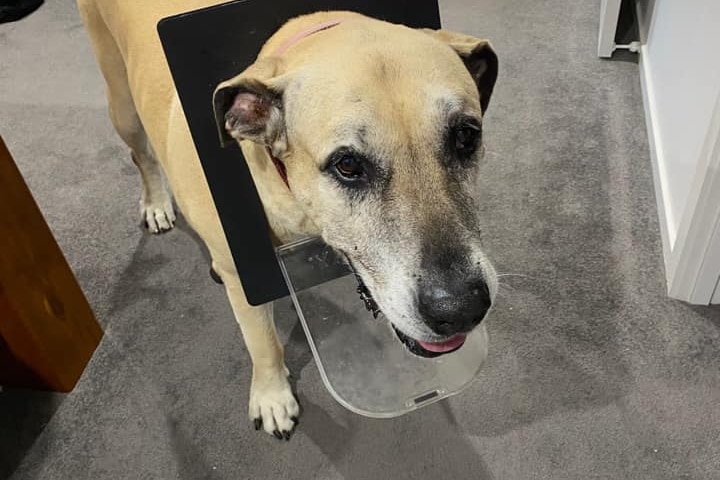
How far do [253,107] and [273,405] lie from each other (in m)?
0.76

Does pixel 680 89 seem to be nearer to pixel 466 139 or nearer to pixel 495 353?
pixel 495 353

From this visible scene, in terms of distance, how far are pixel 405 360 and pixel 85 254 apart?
1040 mm

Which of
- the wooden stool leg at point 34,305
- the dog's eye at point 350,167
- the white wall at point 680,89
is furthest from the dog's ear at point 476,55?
the wooden stool leg at point 34,305

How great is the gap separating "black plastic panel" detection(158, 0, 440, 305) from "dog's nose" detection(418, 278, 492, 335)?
0.42 m

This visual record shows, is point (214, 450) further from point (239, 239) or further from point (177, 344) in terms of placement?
point (239, 239)

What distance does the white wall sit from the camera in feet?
6.01

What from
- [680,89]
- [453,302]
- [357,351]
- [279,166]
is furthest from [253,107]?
[680,89]

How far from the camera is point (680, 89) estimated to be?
2070 mm

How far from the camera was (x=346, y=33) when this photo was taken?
4.07ft

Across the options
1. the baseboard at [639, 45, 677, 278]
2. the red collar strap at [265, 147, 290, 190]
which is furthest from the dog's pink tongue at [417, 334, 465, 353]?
the baseboard at [639, 45, 677, 278]

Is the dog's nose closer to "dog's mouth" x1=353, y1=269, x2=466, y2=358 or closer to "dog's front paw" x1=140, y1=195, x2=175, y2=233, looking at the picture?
"dog's mouth" x1=353, y1=269, x2=466, y2=358

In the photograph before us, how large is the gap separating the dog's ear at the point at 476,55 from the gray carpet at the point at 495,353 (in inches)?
29.0

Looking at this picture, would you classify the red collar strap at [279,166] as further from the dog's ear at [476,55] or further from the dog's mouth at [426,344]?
the dog's ear at [476,55]

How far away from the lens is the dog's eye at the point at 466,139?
1188 millimetres
